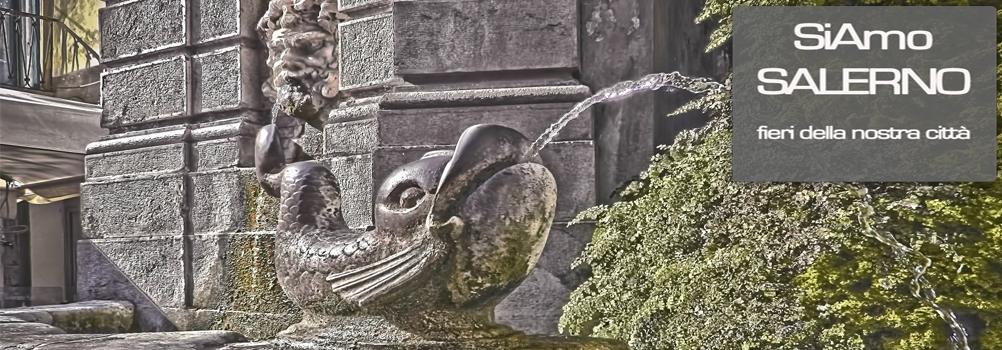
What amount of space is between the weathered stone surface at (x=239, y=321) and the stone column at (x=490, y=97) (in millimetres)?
643

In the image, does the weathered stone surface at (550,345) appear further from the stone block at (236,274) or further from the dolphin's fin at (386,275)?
the stone block at (236,274)

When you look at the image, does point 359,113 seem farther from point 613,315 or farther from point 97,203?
point 97,203

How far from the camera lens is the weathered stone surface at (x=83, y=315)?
358 cm

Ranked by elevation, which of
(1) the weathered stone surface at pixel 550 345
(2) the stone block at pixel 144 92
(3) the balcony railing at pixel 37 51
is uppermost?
(3) the balcony railing at pixel 37 51

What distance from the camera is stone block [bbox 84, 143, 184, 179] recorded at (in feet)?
15.8

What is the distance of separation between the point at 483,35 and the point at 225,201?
1744 mm

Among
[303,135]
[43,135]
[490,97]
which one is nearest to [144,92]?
[303,135]

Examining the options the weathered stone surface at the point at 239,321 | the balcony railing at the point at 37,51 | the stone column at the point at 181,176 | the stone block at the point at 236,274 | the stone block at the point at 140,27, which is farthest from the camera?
the balcony railing at the point at 37,51

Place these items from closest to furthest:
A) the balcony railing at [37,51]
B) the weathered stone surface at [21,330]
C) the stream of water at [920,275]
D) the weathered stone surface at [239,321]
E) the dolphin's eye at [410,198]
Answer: the dolphin's eye at [410,198] → the weathered stone surface at [21,330] → the stream of water at [920,275] → the weathered stone surface at [239,321] → the balcony railing at [37,51]

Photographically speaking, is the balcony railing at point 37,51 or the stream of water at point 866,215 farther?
the balcony railing at point 37,51

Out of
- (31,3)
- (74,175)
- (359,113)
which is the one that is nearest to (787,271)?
(359,113)

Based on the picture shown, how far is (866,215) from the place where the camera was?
11.5 ft

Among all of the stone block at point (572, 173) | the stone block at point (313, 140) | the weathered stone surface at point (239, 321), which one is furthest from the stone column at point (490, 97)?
the weathered stone surface at point (239, 321)

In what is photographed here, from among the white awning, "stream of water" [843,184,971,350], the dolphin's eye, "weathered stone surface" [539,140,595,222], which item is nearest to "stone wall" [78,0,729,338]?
"weathered stone surface" [539,140,595,222]
